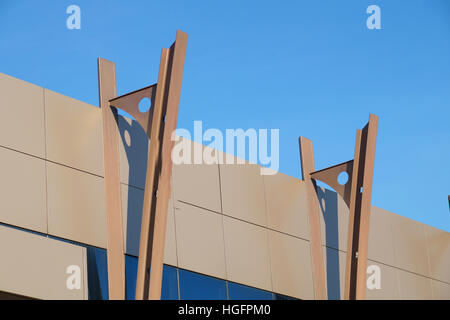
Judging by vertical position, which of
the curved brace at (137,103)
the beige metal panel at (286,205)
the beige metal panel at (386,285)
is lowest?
the beige metal panel at (386,285)

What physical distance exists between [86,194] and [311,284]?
20.2ft

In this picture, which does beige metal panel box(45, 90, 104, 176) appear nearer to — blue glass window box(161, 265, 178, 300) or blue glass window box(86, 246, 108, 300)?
blue glass window box(86, 246, 108, 300)

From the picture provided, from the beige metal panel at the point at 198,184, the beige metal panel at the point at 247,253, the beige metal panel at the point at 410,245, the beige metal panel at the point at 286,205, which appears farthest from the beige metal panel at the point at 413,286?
the beige metal panel at the point at 198,184

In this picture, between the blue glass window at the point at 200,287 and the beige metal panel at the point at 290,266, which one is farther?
the beige metal panel at the point at 290,266

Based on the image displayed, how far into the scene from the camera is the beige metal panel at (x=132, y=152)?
1531 cm

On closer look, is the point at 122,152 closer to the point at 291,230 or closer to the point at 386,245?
the point at 291,230

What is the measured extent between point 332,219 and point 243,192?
277 cm

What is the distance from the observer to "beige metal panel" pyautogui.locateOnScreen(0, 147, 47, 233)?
1334 cm

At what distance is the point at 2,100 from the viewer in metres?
13.8

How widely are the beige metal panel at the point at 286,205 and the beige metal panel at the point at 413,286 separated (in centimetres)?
346

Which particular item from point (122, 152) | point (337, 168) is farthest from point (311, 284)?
point (122, 152)

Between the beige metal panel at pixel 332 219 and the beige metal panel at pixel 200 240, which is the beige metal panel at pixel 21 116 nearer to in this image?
the beige metal panel at pixel 200 240

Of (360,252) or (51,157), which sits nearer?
(51,157)
